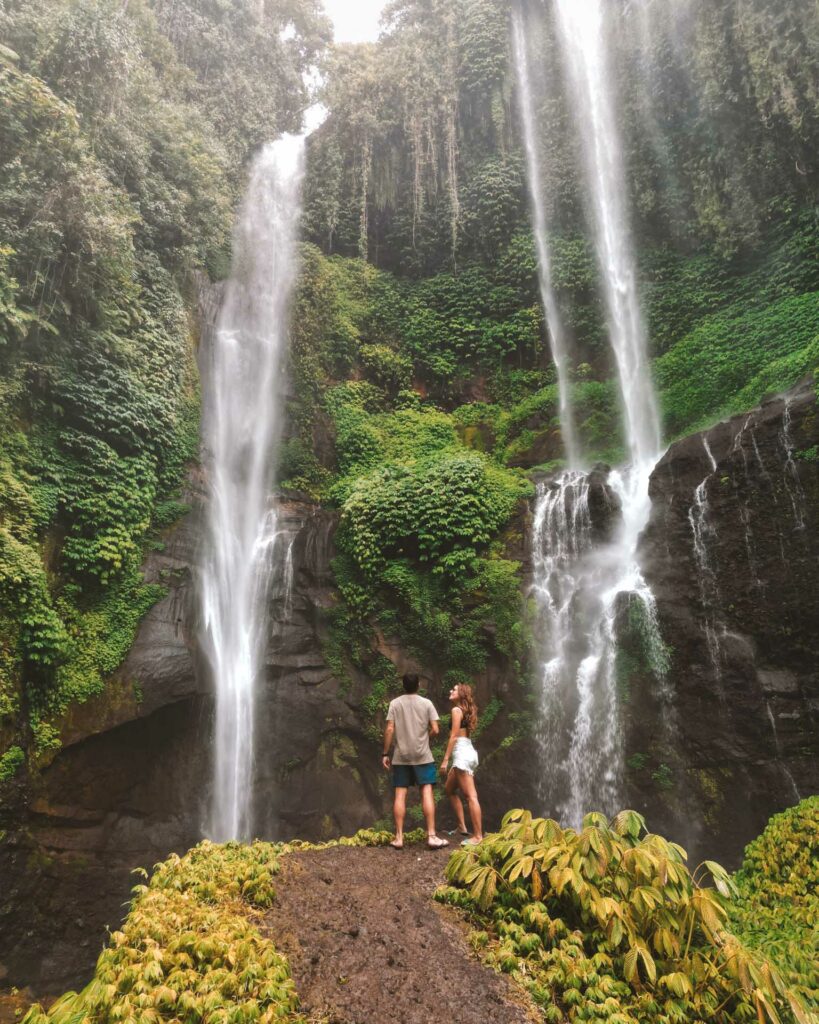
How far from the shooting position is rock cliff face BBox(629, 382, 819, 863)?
792 centimetres

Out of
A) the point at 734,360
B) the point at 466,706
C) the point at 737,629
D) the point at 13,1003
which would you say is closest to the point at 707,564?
the point at 737,629

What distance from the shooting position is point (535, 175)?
18922 mm

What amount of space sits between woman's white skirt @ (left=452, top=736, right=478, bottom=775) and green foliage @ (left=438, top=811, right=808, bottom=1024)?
68.2 inches

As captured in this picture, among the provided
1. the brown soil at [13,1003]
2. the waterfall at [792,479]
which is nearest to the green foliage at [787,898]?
the waterfall at [792,479]

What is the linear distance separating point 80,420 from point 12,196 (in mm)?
3730

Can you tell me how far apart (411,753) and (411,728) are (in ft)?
0.73

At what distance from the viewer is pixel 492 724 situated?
998 centimetres

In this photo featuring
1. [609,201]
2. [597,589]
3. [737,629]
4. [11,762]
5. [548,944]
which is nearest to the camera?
[548,944]

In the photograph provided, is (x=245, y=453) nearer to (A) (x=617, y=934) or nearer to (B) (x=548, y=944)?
(B) (x=548, y=944)

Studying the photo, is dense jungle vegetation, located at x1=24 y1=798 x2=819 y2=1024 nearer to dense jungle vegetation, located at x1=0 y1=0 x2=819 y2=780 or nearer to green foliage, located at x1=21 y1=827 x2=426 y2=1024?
green foliage, located at x1=21 y1=827 x2=426 y2=1024

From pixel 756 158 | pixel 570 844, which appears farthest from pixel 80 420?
pixel 756 158

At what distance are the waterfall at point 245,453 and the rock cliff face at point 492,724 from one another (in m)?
0.35

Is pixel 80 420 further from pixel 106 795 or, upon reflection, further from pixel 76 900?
pixel 76 900

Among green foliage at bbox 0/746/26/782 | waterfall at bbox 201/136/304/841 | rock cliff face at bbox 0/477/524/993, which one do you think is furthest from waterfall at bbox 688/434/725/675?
green foliage at bbox 0/746/26/782
